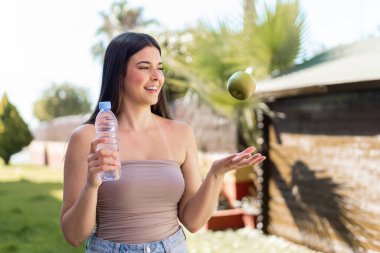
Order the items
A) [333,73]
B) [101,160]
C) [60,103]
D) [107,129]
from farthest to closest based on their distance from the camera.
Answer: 1. [60,103]
2. [333,73]
3. [107,129]
4. [101,160]

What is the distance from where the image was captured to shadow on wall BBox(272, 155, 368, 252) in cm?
731

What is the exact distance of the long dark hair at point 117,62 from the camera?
8.15ft

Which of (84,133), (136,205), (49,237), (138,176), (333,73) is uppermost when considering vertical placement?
(333,73)

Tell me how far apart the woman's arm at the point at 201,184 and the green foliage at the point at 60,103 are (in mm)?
48052

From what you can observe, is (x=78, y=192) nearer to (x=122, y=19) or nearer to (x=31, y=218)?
(x=31, y=218)

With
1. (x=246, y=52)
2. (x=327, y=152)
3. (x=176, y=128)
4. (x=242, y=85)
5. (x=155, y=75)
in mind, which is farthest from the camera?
(x=246, y=52)

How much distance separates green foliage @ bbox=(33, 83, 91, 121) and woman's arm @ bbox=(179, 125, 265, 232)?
158ft

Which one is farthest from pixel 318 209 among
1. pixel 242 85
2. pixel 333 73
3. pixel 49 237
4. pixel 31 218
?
pixel 31 218

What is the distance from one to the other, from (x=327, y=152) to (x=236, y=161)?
5730 mm

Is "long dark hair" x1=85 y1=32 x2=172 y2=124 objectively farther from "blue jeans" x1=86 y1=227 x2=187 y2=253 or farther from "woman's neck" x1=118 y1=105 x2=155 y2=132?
"blue jeans" x1=86 y1=227 x2=187 y2=253

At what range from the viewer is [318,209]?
7898 mm

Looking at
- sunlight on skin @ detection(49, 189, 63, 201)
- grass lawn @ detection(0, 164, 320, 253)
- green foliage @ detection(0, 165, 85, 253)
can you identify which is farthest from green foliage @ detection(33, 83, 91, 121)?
grass lawn @ detection(0, 164, 320, 253)

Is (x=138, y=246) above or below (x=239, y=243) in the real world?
above

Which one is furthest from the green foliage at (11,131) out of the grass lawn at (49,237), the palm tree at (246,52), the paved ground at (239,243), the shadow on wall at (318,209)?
the shadow on wall at (318,209)
